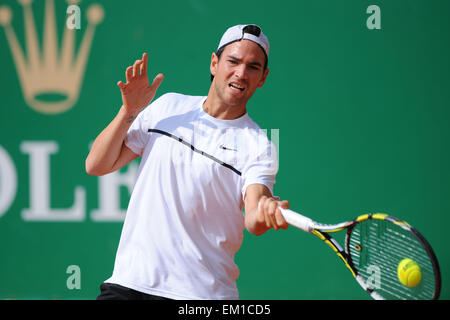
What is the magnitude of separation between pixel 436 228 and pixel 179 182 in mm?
2231

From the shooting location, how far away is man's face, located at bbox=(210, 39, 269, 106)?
222 cm

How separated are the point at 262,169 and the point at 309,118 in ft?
5.85

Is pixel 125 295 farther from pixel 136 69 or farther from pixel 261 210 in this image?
pixel 136 69

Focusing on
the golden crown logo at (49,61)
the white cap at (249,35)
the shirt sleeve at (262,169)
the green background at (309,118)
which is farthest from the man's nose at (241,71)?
the golden crown logo at (49,61)

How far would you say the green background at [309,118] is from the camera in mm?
3750

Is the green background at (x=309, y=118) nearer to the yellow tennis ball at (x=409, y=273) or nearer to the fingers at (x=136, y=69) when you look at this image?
the fingers at (x=136, y=69)

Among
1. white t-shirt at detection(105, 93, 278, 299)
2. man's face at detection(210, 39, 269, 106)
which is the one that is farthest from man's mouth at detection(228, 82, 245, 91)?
white t-shirt at detection(105, 93, 278, 299)

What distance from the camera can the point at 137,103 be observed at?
7.04ft

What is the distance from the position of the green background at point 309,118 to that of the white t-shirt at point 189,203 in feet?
5.42

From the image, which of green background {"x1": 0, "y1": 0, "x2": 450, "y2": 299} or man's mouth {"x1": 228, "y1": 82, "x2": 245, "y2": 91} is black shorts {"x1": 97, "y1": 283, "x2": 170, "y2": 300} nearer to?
man's mouth {"x1": 228, "y1": 82, "x2": 245, "y2": 91}

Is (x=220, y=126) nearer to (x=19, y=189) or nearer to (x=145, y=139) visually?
(x=145, y=139)
